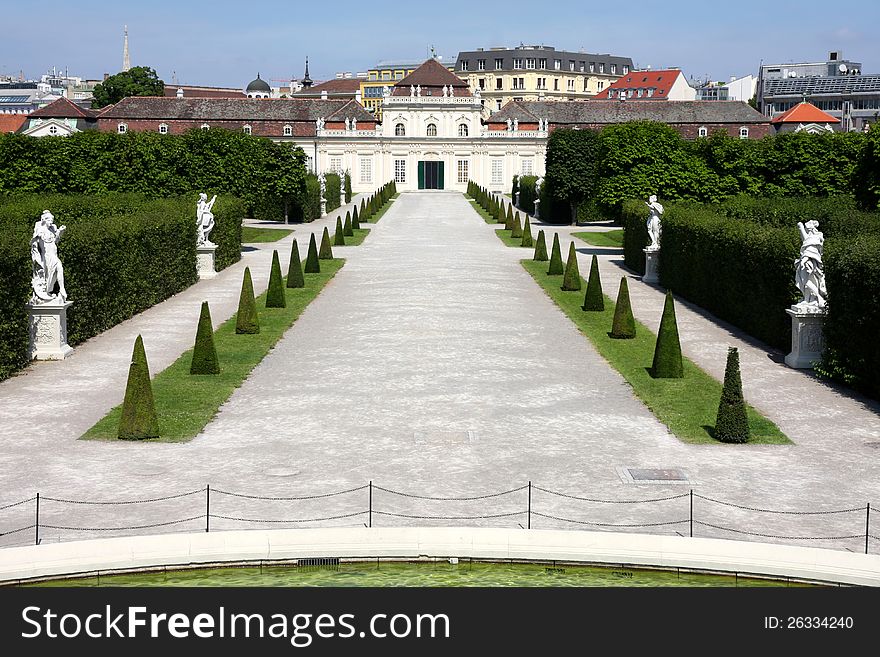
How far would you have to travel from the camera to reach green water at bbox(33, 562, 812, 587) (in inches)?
461

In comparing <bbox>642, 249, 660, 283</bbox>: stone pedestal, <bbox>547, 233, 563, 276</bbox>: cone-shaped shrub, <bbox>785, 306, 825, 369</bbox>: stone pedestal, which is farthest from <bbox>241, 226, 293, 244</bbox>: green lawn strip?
<bbox>785, 306, 825, 369</bbox>: stone pedestal

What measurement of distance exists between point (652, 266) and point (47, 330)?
2192cm

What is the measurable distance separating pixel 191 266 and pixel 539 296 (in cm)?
1136

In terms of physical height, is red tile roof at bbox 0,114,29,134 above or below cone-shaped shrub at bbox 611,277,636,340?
above

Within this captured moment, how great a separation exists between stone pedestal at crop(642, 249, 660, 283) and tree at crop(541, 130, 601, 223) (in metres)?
23.7

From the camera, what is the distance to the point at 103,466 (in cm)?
1650

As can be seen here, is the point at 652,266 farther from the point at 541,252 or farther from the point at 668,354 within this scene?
the point at 668,354

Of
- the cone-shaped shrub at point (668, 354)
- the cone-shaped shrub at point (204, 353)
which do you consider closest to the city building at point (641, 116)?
the cone-shaped shrub at point (668, 354)

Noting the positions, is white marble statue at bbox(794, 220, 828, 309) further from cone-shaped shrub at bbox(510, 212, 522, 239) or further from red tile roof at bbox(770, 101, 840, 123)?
red tile roof at bbox(770, 101, 840, 123)

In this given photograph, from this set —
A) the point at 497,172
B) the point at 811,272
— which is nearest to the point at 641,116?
the point at 497,172

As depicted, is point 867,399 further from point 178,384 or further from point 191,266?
point 191,266

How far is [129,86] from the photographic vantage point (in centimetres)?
13238

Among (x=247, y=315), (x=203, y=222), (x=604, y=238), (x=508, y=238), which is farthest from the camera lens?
(x=508, y=238)
